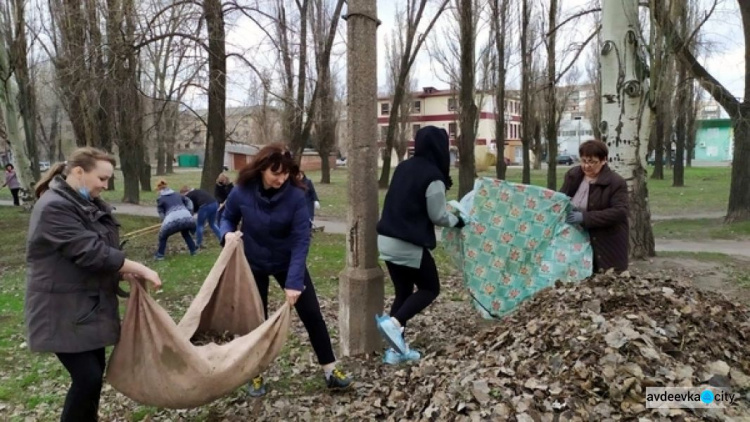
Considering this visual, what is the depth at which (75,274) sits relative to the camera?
117 inches

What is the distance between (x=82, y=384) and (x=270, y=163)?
5.38 ft

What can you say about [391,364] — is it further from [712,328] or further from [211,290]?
[712,328]

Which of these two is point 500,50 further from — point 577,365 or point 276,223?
point 577,365

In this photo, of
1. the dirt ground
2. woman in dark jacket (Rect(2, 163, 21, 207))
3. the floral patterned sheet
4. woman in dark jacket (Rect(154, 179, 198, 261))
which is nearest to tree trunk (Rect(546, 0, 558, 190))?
the dirt ground

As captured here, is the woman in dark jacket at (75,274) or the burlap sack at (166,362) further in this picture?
the burlap sack at (166,362)

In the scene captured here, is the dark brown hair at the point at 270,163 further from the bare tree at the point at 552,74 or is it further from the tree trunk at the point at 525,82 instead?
the tree trunk at the point at 525,82

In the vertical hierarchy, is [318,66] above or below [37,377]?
above

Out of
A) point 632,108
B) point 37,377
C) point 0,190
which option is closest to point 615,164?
point 632,108

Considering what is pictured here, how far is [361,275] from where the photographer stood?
4484 millimetres

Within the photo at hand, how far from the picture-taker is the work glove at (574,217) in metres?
4.68

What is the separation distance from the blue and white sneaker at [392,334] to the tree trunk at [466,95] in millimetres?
14330

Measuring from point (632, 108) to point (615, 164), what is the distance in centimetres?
76

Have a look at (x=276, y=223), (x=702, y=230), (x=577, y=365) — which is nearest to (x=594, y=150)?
(x=577, y=365)

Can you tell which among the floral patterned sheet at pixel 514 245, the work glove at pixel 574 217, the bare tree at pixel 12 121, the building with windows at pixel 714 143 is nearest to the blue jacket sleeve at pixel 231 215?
the floral patterned sheet at pixel 514 245
